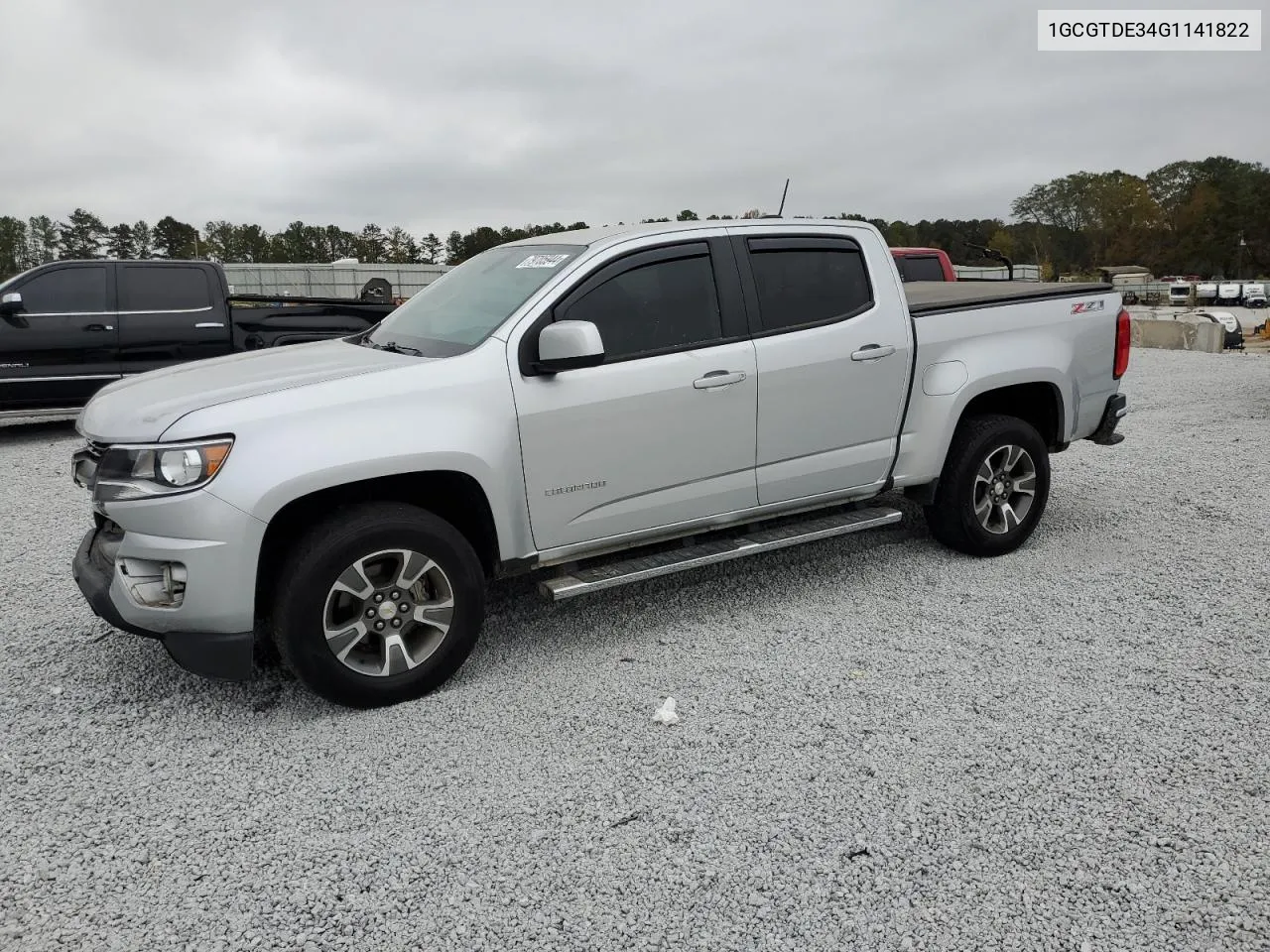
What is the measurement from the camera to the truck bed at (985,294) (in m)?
5.15

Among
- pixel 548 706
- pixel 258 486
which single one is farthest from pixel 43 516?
pixel 548 706

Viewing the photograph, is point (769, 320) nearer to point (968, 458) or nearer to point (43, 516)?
point (968, 458)

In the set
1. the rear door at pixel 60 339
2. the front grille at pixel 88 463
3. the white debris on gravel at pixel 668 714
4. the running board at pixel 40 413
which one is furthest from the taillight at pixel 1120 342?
the running board at pixel 40 413

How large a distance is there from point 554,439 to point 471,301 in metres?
0.93

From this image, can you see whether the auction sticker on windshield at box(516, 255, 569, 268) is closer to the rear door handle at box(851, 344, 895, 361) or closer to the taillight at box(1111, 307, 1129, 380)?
the rear door handle at box(851, 344, 895, 361)

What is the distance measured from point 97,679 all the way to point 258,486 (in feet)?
4.87

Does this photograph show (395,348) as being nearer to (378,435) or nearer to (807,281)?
(378,435)

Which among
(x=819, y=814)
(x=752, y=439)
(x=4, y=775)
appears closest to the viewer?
(x=819, y=814)

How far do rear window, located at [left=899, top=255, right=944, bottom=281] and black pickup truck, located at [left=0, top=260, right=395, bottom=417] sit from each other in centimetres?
669

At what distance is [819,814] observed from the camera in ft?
9.93

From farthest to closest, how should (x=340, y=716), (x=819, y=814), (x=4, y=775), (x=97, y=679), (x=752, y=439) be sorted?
(x=752, y=439) → (x=97, y=679) → (x=340, y=716) → (x=4, y=775) → (x=819, y=814)

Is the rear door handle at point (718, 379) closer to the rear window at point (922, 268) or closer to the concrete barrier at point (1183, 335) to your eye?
the rear window at point (922, 268)

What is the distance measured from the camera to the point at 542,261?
4.39 m

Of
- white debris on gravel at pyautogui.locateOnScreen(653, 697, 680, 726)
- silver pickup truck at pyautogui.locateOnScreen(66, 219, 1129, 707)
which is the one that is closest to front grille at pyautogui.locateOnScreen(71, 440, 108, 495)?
silver pickup truck at pyautogui.locateOnScreen(66, 219, 1129, 707)
